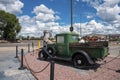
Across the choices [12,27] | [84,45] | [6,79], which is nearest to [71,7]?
[84,45]

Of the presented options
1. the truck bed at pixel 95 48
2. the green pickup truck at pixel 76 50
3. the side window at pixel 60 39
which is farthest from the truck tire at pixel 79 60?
the side window at pixel 60 39

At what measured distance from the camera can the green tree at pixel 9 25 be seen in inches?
2270

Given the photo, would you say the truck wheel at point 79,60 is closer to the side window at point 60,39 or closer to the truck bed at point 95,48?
the truck bed at point 95,48

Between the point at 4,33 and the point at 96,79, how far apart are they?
55.1 m

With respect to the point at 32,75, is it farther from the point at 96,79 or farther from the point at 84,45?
the point at 84,45

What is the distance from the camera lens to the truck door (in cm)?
1234

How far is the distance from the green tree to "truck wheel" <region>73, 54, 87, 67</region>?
162 feet

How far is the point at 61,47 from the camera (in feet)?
41.3

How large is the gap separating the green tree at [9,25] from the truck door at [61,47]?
47.4m

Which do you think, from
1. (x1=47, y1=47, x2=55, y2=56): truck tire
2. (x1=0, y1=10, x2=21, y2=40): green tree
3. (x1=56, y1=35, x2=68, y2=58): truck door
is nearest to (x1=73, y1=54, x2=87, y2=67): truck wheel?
(x1=56, y1=35, x2=68, y2=58): truck door

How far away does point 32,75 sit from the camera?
28.9ft

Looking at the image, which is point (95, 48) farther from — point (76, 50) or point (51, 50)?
point (51, 50)

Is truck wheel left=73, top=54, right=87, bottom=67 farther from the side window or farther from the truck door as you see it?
the side window

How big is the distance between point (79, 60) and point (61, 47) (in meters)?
2.04
